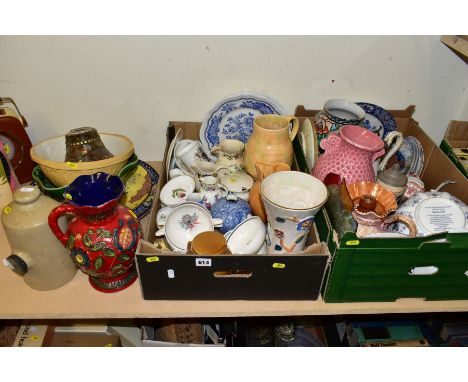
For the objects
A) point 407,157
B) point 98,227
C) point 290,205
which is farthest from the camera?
point 407,157

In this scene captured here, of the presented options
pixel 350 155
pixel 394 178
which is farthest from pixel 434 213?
pixel 350 155

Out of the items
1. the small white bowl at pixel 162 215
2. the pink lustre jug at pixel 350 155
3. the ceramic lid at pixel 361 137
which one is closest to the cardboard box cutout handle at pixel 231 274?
the small white bowl at pixel 162 215

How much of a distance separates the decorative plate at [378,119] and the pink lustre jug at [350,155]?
0.67ft

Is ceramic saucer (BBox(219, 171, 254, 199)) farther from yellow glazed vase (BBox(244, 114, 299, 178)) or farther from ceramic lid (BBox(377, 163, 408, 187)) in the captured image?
ceramic lid (BBox(377, 163, 408, 187))

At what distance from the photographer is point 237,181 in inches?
37.4

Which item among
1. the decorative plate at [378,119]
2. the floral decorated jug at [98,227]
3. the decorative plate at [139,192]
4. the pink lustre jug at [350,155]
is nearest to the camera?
the floral decorated jug at [98,227]

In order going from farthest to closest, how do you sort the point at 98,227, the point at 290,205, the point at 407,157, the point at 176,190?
the point at 407,157 < the point at 176,190 < the point at 290,205 < the point at 98,227

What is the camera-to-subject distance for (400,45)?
1.08 m

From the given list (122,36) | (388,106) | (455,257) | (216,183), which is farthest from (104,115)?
(455,257)

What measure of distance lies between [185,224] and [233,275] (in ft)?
0.56

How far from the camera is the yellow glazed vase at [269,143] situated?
0.92 m

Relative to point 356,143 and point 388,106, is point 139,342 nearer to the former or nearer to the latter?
point 356,143

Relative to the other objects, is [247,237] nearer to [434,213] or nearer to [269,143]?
[269,143]

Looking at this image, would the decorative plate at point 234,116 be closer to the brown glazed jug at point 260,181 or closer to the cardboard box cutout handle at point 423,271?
the brown glazed jug at point 260,181
